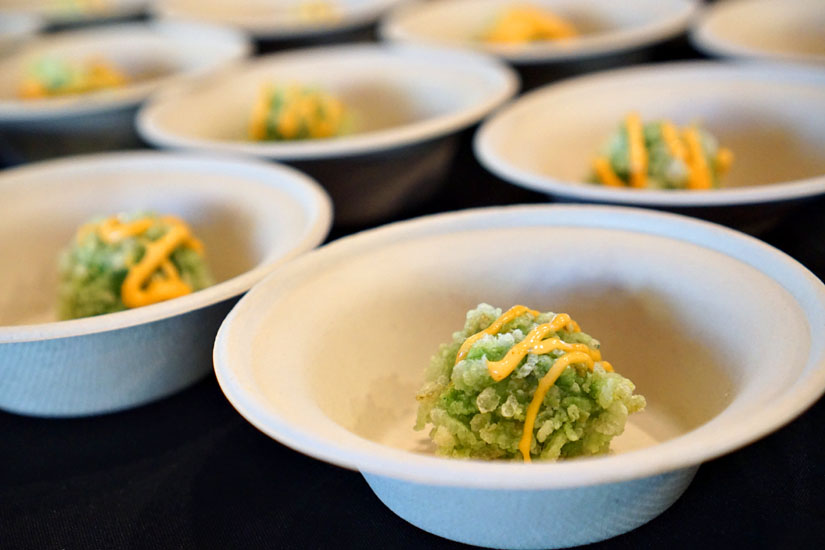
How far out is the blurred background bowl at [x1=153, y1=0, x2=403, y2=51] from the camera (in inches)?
84.0

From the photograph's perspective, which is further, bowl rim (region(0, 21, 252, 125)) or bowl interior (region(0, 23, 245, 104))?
bowl interior (region(0, 23, 245, 104))

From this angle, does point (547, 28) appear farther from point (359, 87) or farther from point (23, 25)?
point (23, 25)

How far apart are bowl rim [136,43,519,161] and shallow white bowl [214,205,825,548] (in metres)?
0.36

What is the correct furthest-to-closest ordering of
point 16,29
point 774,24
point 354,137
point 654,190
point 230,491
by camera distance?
point 16,29 → point 774,24 → point 354,137 → point 654,190 → point 230,491

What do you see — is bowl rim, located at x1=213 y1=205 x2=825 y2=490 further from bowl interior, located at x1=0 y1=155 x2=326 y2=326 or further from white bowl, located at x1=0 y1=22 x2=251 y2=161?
white bowl, located at x1=0 y1=22 x2=251 y2=161

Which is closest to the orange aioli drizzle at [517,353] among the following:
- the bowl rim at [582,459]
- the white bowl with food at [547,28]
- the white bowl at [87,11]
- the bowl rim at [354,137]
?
the bowl rim at [582,459]

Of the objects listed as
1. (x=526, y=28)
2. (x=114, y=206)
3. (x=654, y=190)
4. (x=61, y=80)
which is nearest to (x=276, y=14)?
(x=61, y=80)

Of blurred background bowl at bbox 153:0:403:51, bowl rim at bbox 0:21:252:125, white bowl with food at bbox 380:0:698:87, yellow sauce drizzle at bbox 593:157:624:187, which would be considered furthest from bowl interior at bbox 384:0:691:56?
yellow sauce drizzle at bbox 593:157:624:187

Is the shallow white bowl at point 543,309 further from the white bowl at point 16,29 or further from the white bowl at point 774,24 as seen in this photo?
the white bowl at point 16,29

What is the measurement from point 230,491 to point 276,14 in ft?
6.76

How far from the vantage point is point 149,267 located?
1151mm

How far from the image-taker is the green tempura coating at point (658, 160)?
4.24ft

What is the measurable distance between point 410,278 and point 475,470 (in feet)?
1.41

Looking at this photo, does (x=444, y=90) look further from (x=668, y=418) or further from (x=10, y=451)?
(x=10, y=451)
